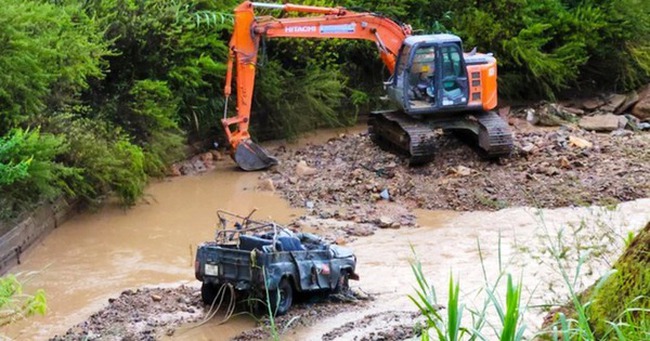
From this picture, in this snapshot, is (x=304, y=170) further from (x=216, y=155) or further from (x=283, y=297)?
(x=283, y=297)

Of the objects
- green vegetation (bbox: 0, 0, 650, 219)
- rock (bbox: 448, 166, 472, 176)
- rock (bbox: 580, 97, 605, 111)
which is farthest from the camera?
rock (bbox: 580, 97, 605, 111)

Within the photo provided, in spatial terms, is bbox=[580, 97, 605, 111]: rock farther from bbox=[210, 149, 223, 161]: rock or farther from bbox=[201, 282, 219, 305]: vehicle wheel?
bbox=[201, 282, 219, 305]: vehicle wheel

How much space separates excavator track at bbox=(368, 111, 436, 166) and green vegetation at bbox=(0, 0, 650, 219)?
1.83 meters

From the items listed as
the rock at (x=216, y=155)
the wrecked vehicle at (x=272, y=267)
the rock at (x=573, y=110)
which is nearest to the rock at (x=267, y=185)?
the rock at (x=216, y=155)

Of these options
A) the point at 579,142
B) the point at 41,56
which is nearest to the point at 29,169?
the point at 41,56

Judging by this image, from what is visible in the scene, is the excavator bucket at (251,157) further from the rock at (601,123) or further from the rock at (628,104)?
the rock at (628,104)

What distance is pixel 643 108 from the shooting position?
2019cm

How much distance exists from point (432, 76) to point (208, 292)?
7214 millimetres

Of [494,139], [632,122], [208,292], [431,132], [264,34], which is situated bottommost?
[632,122]

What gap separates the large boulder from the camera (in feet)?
65.8

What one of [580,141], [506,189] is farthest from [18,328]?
[580,141]

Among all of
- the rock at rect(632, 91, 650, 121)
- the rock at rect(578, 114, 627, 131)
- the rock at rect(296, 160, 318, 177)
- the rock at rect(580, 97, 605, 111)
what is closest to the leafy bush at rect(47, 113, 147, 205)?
Answer: the rock at rect(296, 160, 318, 177)

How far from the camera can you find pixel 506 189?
13242 millimetres

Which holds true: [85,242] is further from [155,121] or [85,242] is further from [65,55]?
[155,121]
